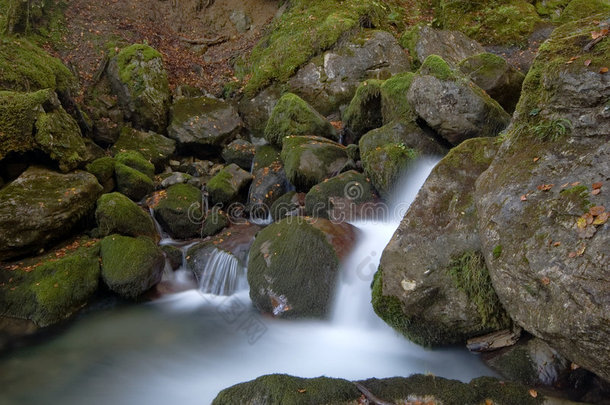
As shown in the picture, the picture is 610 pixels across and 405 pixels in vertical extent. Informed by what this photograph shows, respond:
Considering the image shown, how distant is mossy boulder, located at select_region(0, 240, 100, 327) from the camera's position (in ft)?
20.1

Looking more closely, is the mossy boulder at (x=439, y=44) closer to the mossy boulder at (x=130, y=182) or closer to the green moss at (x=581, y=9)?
the green moss at (x=581, y=9)

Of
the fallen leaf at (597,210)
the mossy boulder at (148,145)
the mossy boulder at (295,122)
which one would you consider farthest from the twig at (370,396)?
the mossy boulder at (148,145)

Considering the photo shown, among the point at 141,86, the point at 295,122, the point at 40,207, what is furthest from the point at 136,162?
the point at 295,122

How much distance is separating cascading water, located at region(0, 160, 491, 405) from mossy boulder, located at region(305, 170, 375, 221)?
0.68 meters

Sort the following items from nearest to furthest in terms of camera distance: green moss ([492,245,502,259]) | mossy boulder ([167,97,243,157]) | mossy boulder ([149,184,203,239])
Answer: green moss ([492,245,502,259]) → mossy boulder ([149,184,203,239]) → mossy boulder ([167,97,243,157])

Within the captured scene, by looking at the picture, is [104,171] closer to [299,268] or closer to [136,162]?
[136,162]

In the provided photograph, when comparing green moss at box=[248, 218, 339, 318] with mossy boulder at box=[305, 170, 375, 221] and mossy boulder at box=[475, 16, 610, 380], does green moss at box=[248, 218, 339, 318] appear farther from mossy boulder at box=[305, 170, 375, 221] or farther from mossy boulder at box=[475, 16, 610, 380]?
mossy boulder at box=[475, 16, 610, 380]

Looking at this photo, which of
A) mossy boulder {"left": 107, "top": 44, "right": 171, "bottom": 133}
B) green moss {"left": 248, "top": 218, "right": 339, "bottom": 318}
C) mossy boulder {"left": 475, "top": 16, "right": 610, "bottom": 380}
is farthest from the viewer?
mossy boulder {"left": 107, "top": 44, "right": 171, "bottom": 133}

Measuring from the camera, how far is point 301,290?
5723mm

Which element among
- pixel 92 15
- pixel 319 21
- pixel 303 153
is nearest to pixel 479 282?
pixel 303 153

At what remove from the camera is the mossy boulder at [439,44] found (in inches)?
449

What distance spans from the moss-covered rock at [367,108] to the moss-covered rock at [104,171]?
222 inches

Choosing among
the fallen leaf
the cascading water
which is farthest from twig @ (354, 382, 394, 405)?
the fallen leaf

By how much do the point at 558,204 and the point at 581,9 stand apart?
471 inches
